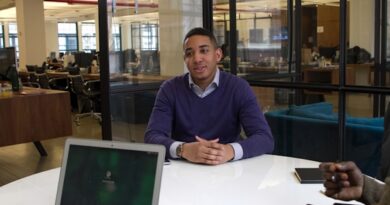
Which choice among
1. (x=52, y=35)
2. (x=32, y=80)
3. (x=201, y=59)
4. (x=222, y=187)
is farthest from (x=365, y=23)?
(x=52, y=35)

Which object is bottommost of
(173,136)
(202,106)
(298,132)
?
(298,132)

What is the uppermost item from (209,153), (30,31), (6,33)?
(6,33)

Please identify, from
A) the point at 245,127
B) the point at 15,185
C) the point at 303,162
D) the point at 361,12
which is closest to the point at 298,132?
the point at 245,127

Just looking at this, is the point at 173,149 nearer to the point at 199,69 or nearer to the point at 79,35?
the point at 199,69

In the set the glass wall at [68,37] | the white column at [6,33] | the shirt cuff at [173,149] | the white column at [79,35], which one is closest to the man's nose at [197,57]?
the shirt cuff at [173,149]

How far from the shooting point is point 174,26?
189 inches

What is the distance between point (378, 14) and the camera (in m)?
5.25

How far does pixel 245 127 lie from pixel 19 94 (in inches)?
143

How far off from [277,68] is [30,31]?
8060mm

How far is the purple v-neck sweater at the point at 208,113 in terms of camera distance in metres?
2.24

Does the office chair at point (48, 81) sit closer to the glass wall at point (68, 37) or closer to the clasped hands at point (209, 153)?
the clasped hands at point (209, 153)

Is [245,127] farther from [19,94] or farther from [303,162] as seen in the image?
[19,94]

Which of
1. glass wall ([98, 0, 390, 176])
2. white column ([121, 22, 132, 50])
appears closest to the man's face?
glass wall ([98, 0, 390, 176])

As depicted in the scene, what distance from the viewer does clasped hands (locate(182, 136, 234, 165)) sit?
184cm
